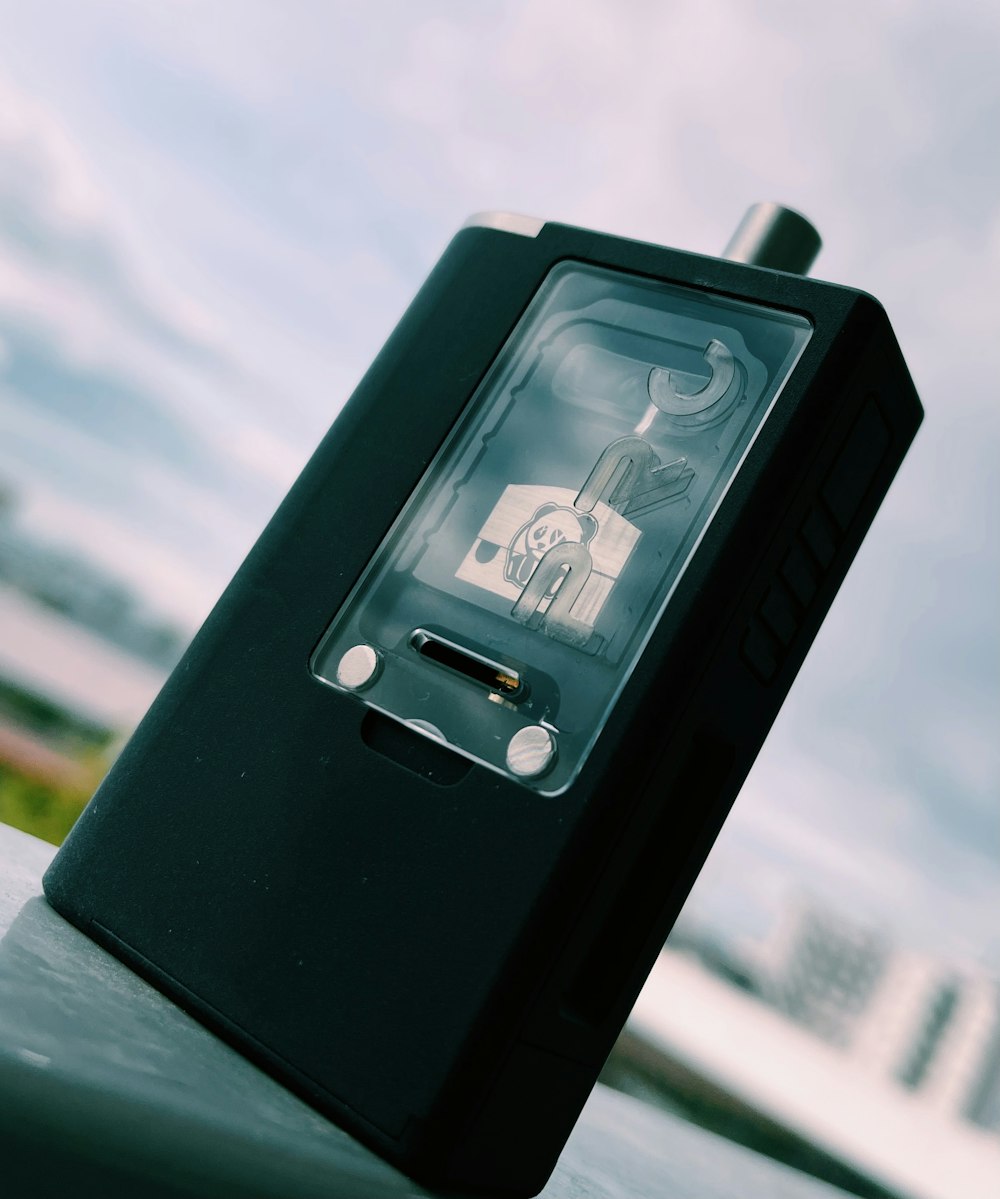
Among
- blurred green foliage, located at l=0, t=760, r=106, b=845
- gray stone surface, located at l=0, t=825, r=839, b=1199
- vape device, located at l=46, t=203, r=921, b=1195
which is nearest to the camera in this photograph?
gray stone surface, located at l=0, t=825, r=839, b=1199

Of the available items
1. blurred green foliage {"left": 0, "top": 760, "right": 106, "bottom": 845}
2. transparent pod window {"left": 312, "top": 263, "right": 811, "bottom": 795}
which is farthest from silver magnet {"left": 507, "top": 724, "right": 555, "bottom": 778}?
blurred green foliage {"left": 0, "top": 760, "right": 106, "bottom": 845}

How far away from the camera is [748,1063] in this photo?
8.91m

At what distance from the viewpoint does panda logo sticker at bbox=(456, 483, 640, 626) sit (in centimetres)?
53

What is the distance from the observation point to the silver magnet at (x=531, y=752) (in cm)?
48

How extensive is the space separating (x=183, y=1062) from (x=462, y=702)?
0.19 m

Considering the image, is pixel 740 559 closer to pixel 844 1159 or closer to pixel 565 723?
pixel 565 723

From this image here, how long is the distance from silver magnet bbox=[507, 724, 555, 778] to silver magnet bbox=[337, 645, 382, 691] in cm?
8

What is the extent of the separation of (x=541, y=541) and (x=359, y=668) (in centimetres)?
10

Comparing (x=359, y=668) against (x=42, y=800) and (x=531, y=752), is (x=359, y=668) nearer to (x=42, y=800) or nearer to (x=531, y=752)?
(x=531, y=752)

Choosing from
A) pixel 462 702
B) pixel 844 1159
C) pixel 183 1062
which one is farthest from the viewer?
pixel 844 1159

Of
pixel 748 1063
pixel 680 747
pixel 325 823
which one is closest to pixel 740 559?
pixel 680 747

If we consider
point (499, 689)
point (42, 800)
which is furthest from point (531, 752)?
point (42, 800)

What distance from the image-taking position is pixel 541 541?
21.9 inches

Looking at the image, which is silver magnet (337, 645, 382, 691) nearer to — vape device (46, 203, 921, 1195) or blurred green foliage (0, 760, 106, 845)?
vape device (46, 203, 921, 1195)
